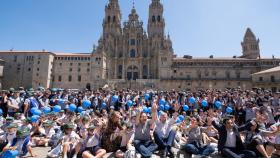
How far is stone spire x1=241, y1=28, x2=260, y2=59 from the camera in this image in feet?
244

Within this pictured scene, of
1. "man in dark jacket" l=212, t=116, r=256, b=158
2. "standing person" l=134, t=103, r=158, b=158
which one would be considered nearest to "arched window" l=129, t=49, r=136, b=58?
"standing person" l=134, t=103, r=158, b=158

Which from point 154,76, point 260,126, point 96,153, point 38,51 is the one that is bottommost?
point 96,153

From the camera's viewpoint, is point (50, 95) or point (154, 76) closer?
point (50, 95)

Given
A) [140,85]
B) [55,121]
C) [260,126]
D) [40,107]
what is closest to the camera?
[260,126]

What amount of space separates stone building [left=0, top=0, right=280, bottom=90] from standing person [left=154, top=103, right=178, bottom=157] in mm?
52815

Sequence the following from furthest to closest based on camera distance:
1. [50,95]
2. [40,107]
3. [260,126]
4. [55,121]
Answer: [50,95] → [40,107] → [55,121] → [260,126]

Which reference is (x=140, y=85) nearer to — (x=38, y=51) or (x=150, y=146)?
(x=38, y=51)

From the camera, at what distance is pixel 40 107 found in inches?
538

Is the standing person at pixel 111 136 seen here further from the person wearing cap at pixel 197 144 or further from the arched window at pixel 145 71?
the arched window at pixel 145 71

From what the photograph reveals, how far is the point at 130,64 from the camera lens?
65.4 m

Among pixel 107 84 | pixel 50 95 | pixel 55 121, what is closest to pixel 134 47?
pixel 107 84

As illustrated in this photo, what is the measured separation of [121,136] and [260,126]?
17.3ft

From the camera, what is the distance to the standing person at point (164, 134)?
7.89 metres

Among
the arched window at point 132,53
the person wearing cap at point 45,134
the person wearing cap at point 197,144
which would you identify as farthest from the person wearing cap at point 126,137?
the arched window at point 132,53
